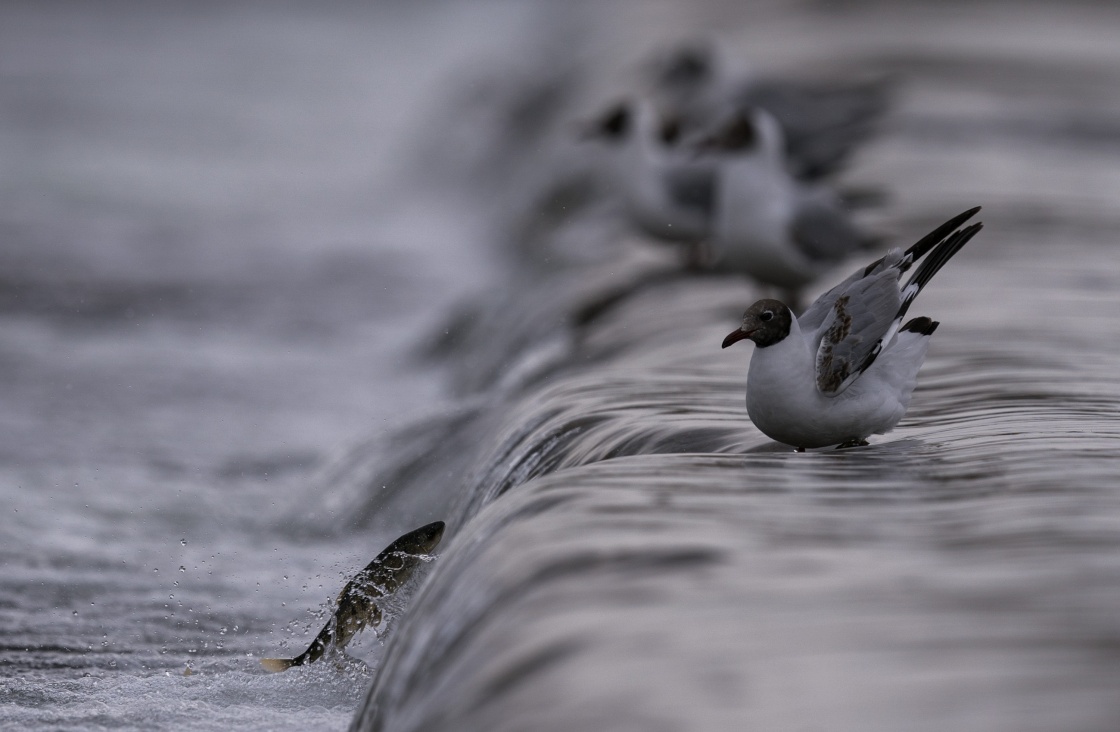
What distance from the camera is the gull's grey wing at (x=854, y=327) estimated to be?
3.30 meters

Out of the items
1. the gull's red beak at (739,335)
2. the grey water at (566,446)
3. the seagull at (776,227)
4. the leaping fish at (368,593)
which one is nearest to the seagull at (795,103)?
the grey water at (566,446)

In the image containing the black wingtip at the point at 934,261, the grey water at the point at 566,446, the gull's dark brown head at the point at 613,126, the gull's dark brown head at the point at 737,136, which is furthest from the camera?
the gull's dark brown head at the point at 613,126

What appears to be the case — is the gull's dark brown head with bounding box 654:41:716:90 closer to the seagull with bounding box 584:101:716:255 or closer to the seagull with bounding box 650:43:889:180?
the seagull with bounding box 650:43:889:180

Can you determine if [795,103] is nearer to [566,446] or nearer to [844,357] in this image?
[566,446]

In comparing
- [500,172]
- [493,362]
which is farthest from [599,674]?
[500,172]

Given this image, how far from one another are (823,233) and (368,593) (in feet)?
8.61

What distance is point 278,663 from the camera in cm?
407

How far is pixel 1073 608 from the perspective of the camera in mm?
2475

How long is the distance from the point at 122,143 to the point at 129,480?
43.3 ft

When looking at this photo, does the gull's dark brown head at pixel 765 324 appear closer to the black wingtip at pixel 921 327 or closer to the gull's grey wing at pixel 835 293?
the gull's grey wing at pixel 835 293

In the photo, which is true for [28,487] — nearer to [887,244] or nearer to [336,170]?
[887,244]

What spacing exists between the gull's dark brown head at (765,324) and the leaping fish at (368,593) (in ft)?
3.95

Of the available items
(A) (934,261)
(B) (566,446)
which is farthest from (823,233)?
(A) (934,261)

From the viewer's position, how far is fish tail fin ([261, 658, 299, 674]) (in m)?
4.04
